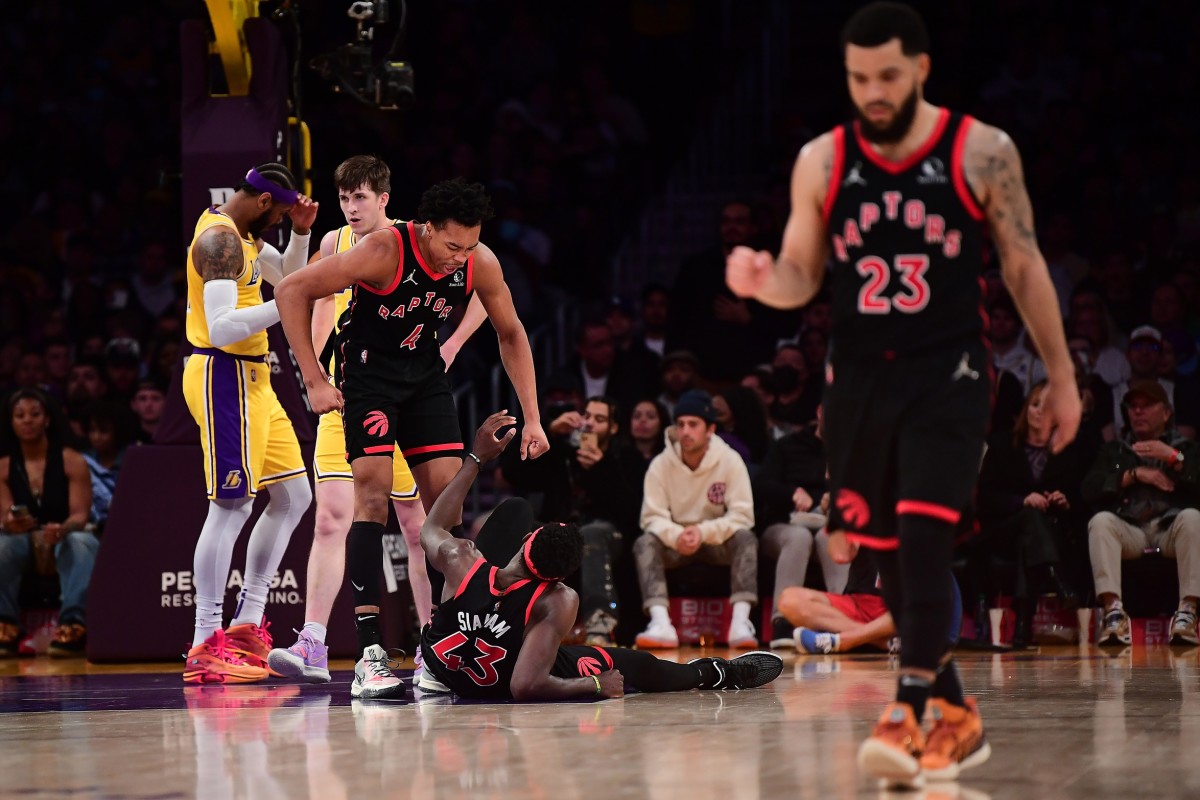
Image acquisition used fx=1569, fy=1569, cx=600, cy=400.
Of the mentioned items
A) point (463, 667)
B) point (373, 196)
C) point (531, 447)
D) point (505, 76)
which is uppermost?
point (505, 76)

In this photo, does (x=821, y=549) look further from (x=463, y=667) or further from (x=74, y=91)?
(x=74, y=91)

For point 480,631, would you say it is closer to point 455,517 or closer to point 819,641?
point 455,517

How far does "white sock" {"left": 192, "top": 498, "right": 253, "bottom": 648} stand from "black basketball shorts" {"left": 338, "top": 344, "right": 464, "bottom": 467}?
3.95ft

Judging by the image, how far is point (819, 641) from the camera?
8.05 metres

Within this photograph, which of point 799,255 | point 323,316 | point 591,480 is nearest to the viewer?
point 799,255

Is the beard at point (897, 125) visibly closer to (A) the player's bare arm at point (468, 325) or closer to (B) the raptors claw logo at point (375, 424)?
(B) the raptors claw logo at point (375, 424)

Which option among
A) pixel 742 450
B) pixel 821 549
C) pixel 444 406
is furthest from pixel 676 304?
pixel 444 406

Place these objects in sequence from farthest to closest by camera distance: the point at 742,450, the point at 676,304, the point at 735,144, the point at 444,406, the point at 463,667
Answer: the point at 735,144, the point at 676,304, the point at 742,450, the point at 444,406, the point at 463,667


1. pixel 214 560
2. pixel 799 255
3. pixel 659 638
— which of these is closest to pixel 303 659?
pixel 214 560

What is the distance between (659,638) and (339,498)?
272 centimetres

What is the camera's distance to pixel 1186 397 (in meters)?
9.36

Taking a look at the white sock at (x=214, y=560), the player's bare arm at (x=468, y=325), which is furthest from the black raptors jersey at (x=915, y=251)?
the white sock at (x=214, y=560)

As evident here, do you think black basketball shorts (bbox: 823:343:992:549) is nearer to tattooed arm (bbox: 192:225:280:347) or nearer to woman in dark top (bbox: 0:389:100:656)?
tattooed arm (bbox: 192:225:280:347)

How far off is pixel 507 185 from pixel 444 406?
6.60 metres
